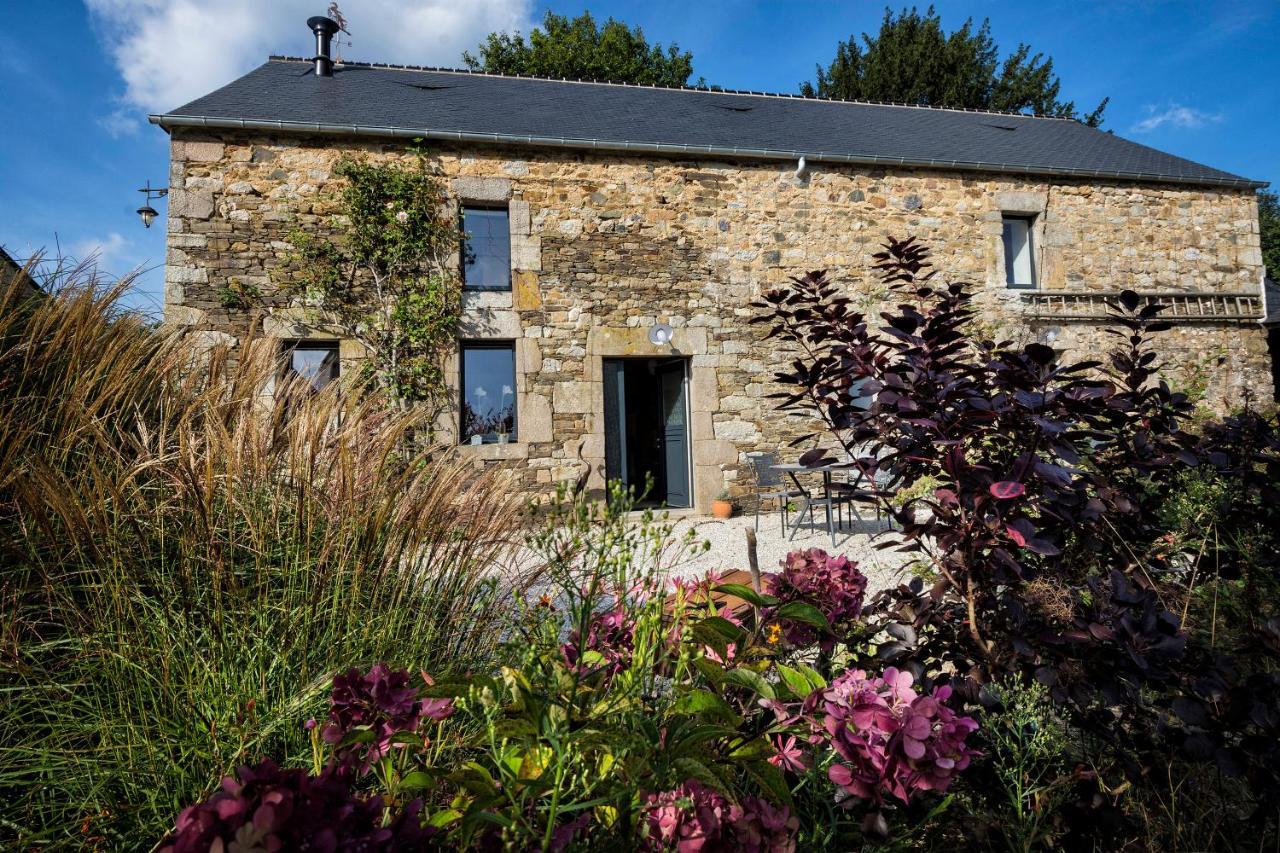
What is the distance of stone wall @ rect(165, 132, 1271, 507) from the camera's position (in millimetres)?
7066

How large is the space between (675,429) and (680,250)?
7.16 ft

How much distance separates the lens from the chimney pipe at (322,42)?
9.24 metres

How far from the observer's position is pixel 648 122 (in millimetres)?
8977

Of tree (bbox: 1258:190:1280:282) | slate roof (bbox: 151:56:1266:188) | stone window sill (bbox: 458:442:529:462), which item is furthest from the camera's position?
tree (bbox: 1258:190:1280:282)

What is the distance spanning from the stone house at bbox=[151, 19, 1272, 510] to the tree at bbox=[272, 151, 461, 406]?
0.75 ft

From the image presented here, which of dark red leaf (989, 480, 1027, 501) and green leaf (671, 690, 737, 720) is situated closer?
green leaf (671, 690, 737, 720)

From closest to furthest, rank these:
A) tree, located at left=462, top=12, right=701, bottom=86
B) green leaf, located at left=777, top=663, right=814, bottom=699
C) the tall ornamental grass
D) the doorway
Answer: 1. green leaf, located at left=777, top=663, right=814, bottom=699
2. the tall ornamental grass
3. the doorway
4. tree, located at left=462, top=12, right=701, bottom=86

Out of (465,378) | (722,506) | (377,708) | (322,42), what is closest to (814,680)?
(377,708)

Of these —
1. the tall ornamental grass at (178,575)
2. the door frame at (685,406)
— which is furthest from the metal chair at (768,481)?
the tall ornamental grass at (178,575)

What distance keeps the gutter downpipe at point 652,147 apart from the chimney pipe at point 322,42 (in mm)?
2792

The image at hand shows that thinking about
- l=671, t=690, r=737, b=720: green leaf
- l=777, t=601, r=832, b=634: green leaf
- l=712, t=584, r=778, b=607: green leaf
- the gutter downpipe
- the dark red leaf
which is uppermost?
the gutter downpipe

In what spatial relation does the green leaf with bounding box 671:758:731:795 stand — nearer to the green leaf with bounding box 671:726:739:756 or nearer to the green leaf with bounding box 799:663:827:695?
the green leaf with bounding box 671:726:739:756

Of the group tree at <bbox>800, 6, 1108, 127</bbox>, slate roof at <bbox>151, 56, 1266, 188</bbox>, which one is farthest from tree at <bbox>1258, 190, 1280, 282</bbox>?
slate roof at <bbox>151, 56, 1266, 188</bbox>

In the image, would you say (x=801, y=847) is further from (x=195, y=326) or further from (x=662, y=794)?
(x=195, y=326)
